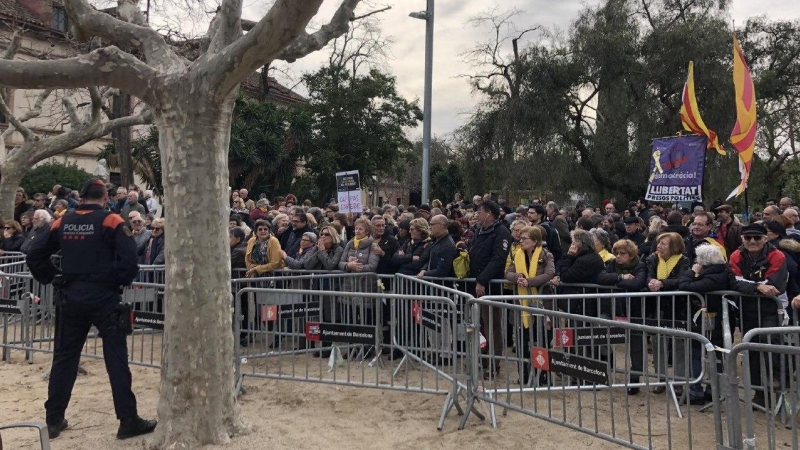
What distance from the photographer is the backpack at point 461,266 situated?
7.91 meters

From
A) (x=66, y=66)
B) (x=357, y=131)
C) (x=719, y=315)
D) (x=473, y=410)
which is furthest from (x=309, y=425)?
(x=357, y=131)

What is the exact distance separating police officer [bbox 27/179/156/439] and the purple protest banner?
Answer: 30.8ft

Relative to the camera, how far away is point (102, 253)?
5.27 metres

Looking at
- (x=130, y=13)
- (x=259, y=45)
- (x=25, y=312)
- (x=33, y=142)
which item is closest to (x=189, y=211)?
(x=259, y=45)

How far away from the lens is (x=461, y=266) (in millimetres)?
7918

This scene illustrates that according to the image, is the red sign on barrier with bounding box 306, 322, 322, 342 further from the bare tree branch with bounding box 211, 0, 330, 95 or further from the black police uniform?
the bare tree branch with bounding box 211, 0, 330, 95

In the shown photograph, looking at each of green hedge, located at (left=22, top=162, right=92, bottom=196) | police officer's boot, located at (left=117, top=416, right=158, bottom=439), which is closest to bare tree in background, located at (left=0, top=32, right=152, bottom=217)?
police officer's boot, located at (left=117, top=416, right=158, bottom=439)

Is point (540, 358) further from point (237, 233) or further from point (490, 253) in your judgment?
point (237, 233)

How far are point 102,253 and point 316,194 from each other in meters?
27.3

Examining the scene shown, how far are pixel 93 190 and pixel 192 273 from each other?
4.46 ft

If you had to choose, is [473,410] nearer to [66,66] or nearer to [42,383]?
[66,66]

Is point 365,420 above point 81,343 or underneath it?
underneath

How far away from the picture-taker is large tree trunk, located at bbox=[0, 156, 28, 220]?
14.6 metres

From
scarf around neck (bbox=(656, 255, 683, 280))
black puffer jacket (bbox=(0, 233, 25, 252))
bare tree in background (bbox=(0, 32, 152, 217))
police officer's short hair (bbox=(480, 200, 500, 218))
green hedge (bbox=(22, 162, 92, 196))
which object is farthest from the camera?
green hedge (bbox=(22, 162, 92, 196))
